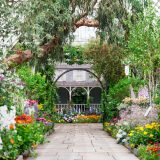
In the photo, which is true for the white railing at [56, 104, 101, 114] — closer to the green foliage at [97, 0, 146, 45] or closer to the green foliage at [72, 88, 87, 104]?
the green foliage at [72, 88, 87, 104]

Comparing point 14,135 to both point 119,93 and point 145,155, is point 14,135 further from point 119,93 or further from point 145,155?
point 119,93

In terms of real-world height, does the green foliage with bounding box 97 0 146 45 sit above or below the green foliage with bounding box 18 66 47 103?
above

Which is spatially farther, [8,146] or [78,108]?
[78,108]

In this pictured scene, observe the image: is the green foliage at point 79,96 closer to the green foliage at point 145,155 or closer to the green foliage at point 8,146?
the green foliage at point 145,155

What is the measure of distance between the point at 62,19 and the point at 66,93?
2686 centimetres

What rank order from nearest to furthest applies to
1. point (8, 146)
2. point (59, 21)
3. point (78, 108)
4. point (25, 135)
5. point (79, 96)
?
point (8, 146)
point (25, 135)
point (59, 21)
point (78, 108)
point (79, 96)

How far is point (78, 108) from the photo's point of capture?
39.2 m

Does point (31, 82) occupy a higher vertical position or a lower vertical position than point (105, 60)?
lower

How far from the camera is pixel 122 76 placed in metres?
26.8

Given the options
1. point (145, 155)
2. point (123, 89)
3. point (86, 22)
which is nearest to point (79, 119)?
point (123, 89)

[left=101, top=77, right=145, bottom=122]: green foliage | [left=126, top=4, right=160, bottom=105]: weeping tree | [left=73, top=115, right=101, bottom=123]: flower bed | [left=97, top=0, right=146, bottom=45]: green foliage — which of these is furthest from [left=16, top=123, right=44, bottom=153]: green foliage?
[left=73, top=115, right=101, bottom=123]: flower bed

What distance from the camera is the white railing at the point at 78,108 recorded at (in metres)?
37.0

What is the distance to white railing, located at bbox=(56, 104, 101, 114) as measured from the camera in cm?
3703

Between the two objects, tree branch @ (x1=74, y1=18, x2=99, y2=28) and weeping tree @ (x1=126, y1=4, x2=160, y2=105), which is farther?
tree branch @ (x1=74, y1=18, x2=99, y2=28)
